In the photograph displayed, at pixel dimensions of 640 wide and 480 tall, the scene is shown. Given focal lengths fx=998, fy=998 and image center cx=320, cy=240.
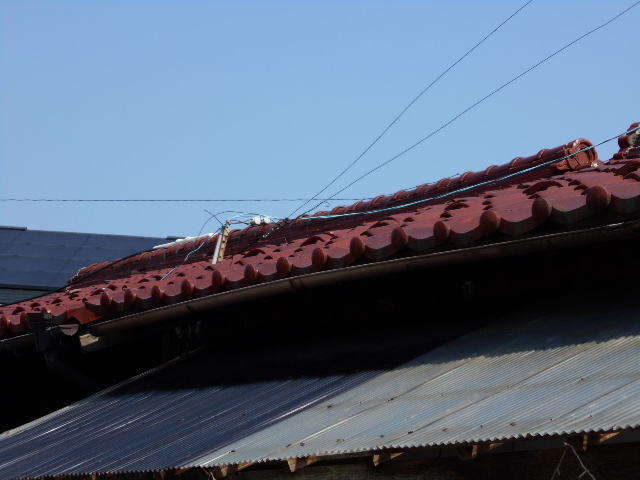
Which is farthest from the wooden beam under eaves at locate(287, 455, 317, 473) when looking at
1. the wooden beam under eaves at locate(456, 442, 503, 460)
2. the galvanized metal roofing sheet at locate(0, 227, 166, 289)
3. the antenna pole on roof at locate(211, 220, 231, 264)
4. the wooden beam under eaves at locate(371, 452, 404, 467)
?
the galvanized metal roofing sheet at locate(0, 227, 166, 289)

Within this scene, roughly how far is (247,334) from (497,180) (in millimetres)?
2363

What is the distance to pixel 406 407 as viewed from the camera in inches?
179

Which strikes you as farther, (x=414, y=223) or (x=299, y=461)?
(x=414, y=223)

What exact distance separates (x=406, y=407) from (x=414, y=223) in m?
1.58

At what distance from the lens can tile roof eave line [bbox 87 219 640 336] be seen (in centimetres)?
477

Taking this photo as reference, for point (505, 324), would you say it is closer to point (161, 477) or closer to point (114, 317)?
point (161, 477)

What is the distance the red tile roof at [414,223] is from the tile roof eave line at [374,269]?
2.0 inches

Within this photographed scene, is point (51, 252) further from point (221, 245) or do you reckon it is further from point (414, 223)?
point (414, 223)

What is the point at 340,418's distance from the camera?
468 cm

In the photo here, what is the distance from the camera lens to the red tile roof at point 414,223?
4.96 m

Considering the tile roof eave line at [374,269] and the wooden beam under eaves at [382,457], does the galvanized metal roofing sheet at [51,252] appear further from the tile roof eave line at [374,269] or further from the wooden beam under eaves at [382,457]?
the wooden beam under eaves at [382,457]

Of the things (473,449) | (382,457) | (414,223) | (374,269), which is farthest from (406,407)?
(414,223)

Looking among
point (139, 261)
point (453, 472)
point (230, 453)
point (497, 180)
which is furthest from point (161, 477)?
point (139, 261)

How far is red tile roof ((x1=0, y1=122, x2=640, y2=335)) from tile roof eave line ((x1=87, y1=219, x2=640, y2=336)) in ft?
0.17
